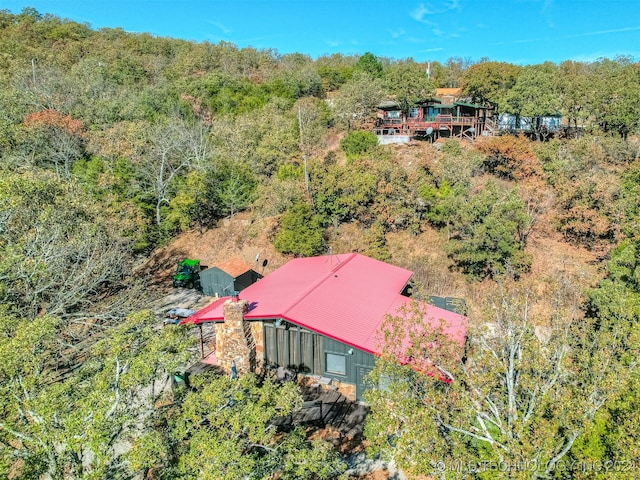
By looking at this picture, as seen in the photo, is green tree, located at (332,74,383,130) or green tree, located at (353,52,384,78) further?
green tree, located at (353,52,384,78)

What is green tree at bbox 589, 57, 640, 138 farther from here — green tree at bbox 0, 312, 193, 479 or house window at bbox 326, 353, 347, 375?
green tree at bbox 0, 312, 193, 479

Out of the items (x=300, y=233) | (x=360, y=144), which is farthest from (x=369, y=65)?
(x=300, y=233)

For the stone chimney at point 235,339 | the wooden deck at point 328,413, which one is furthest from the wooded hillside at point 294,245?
the stone chimney at point 235,339

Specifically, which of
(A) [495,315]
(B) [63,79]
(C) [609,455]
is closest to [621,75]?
(A) [495,315]

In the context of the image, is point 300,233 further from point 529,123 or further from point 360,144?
point 529,123

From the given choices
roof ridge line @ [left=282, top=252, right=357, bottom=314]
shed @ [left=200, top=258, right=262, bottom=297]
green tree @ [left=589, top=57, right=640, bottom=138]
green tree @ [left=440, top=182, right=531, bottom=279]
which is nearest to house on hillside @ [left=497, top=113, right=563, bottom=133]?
green tree @ [left=589, top=57, right=640, bottom=138]

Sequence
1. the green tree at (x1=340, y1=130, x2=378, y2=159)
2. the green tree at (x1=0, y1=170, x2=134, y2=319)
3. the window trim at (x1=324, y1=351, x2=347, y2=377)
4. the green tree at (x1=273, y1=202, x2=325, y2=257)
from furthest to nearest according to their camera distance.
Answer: the green tree at (x1=340, y1=130, x2=378, y2=159) < the green tree at (x1=273, y1=202, x2=325, y2=257) < the window trim at (x1=324, y1=351, x2=347, y2=377) < the green tree at (x1=0, y1=170, x2=134, y2=319)
